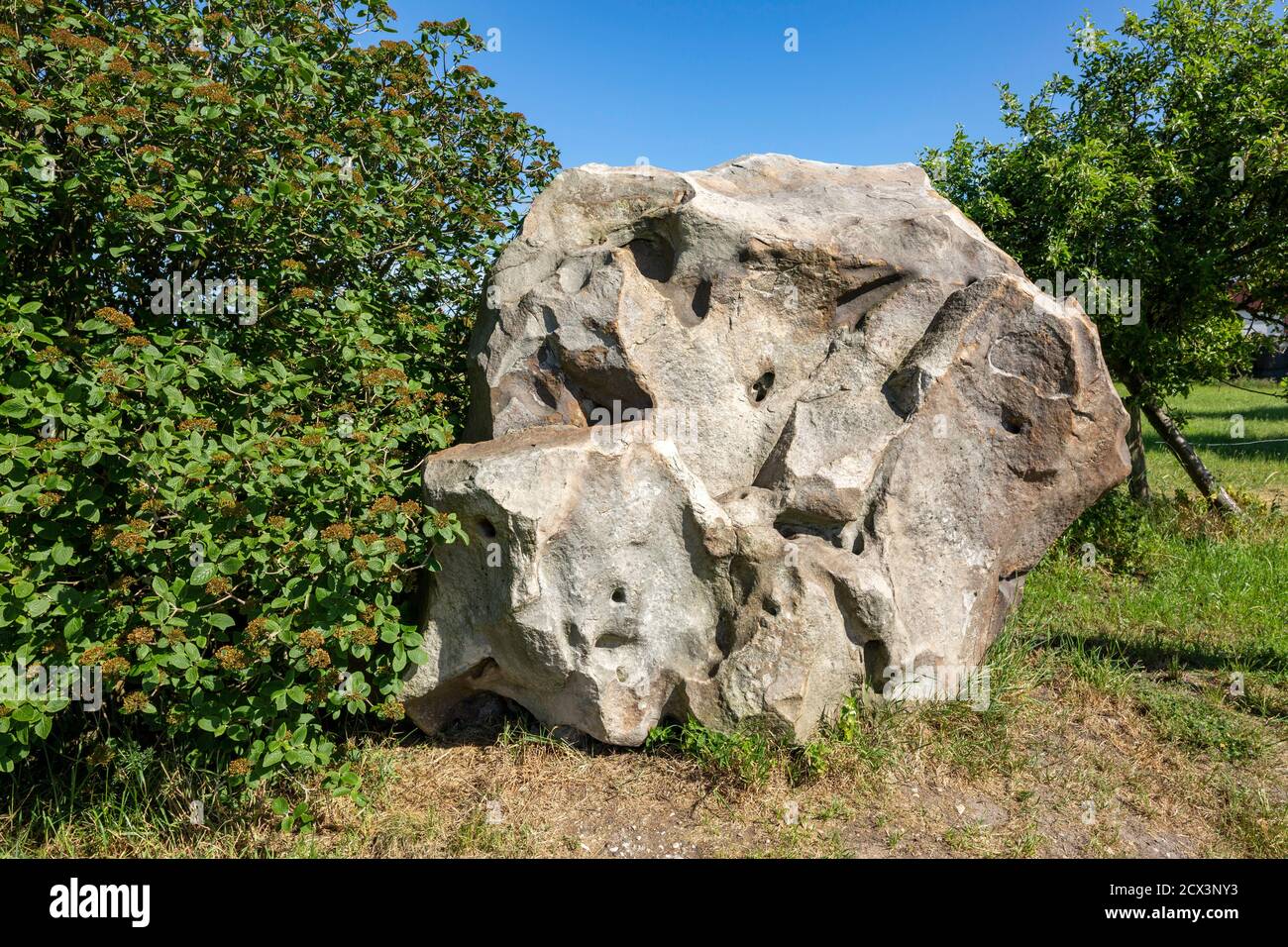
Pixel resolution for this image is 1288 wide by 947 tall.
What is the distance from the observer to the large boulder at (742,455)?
14.0 feet

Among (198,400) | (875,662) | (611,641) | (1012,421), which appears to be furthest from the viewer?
(1012,421)

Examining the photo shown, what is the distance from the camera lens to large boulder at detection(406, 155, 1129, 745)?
4.26 m

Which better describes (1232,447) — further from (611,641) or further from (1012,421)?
(611,641)

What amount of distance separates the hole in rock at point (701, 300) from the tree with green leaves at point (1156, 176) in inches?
140

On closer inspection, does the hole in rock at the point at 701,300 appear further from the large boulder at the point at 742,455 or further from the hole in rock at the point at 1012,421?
the hole in rock at the point at 1012,421

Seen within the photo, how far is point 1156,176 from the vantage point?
7387 millimetres

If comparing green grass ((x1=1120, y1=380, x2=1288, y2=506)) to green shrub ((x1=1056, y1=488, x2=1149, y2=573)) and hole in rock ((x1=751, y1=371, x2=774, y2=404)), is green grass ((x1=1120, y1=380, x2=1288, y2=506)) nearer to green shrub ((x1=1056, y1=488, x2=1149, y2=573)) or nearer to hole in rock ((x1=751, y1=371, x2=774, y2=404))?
green shrub ((x1=1056, y1=488, x2=1149, y2=573))

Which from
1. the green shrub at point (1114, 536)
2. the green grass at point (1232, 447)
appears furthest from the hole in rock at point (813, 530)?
the green grass at point (1232, 447)

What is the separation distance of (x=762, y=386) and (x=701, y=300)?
1.94 ft

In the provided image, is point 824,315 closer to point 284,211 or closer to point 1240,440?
point 284,211

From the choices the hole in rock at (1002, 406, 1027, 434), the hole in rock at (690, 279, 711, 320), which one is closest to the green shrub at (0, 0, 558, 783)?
the hole in rock at (690, 279, 711, 320)

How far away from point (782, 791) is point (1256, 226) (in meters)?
6.61

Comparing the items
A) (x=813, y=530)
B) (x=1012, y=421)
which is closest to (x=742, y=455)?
(x=813, y=530)
